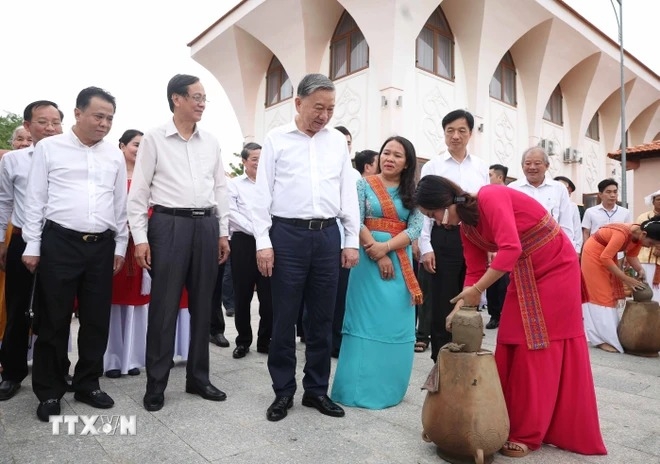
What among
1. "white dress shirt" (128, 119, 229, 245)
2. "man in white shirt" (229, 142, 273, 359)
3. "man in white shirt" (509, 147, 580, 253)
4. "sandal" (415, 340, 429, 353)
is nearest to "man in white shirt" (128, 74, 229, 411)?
"white dress shirt" (128, 119, 229, 245)

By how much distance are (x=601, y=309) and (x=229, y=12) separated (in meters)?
12.4

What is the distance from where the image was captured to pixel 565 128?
16.6m

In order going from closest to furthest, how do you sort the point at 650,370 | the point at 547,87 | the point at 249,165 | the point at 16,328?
the point at 16,328 < the point at 650,370 < the point at 249,165 < the point at 547,87

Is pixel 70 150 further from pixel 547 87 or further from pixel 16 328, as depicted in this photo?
pixel 547 87

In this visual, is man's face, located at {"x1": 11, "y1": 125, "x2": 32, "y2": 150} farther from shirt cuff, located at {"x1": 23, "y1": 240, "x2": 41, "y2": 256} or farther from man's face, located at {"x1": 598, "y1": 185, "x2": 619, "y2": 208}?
man's face, located at {"x1": 598, "y1": 185, "x2": 619, "y2": 208}

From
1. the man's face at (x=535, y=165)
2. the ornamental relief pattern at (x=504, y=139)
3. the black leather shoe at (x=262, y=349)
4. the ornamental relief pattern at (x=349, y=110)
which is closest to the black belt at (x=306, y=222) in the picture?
the black leather shoe at (x=262, y=349)

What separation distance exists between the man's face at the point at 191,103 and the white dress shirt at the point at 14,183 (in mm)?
1176

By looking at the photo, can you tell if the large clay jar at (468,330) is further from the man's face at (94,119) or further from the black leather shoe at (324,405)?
the man's face at (94,119)

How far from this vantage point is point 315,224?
284 centimetres

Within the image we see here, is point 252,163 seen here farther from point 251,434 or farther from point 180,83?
point 251,434

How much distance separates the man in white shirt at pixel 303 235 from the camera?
2.80 meters

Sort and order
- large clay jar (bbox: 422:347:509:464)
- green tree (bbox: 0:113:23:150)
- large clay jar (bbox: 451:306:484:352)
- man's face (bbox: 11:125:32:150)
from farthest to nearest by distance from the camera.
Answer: green tree (bbox: 0:113:23:150) < man's face (bbox: 11:125:32:150) < large clay jar (bbox: 451:306:484:352) < large clay jar (bbox: 422:347:509:464)

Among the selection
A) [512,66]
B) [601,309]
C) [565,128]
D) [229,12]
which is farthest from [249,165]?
[565,128]

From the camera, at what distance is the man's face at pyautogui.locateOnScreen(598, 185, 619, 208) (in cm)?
680
